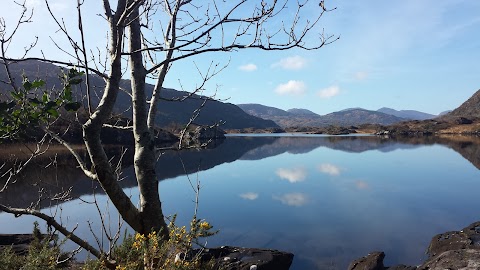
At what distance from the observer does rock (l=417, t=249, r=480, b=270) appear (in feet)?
25.0

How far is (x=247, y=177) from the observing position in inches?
1289

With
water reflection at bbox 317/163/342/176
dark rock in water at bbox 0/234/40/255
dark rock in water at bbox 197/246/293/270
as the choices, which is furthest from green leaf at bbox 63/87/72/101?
water reflection at bbox 317/163/342/176

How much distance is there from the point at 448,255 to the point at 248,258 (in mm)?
5362

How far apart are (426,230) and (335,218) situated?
14.6 feet

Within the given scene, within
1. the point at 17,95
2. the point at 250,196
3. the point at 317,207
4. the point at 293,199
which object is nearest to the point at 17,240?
the point at 17,95

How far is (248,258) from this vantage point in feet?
32.8

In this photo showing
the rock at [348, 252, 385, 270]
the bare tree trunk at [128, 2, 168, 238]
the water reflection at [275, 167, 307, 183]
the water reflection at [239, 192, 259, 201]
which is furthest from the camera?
the water reflection at [275, 167, 307, 183]

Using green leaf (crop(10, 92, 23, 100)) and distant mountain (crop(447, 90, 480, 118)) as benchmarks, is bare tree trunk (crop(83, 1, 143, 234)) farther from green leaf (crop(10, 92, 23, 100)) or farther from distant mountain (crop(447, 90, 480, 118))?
distant mountain (crop(447, 90, 480, 118))

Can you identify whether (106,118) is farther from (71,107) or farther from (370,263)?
(370,263)

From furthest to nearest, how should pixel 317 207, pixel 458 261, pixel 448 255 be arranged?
1. pixel 317 207
2. pixel 448 255
3. pixel 458 261

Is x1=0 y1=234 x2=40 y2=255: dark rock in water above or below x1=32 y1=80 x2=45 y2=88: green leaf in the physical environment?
below

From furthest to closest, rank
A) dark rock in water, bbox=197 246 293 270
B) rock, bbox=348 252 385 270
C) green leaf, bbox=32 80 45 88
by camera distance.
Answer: rock, bbox=348 252 385 270, dark rock in water, bbox=197 246 293 270, green leaf, bbox=32 80 45 88

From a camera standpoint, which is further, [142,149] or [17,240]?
[17,240]

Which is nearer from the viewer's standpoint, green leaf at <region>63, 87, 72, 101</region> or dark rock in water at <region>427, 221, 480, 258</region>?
green leaf at <region>63, 87, 72, 101</region>
